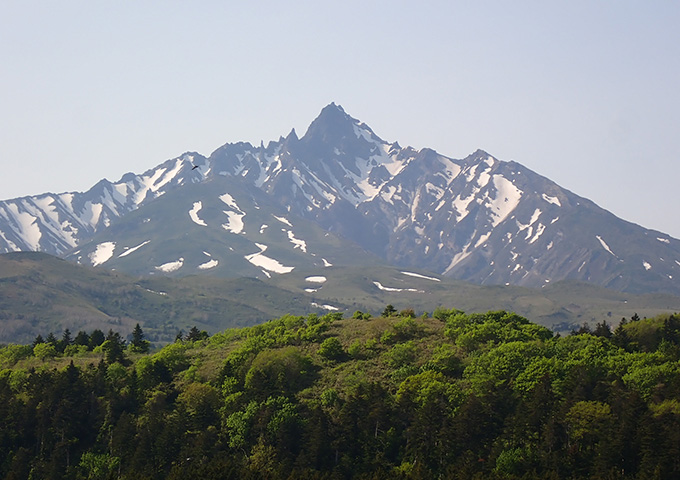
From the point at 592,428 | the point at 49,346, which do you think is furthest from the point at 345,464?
the point at 49,346

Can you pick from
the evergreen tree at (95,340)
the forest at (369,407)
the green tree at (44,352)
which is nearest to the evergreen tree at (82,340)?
the evergreen tree at (95,340)

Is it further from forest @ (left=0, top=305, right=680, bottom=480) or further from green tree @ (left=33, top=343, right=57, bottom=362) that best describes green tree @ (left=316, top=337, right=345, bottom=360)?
green tree @ (left=33, top=343, right=57, bottom=362)

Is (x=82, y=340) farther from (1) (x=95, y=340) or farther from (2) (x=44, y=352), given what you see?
(2) (x=44, y=352)

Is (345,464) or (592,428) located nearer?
(592,428)

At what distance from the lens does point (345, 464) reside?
122 meters

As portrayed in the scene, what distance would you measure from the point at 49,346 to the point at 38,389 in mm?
34342

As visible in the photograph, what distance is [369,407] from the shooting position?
12788cm

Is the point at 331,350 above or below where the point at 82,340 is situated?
above

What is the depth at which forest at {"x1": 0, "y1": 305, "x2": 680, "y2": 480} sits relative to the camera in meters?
113

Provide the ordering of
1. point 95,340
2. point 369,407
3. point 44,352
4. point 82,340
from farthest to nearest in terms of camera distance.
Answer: point 82,340 < point 95,340 < point 44,352 < point 369,407

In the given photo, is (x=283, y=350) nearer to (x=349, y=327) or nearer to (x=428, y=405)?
(x=349, y=327)

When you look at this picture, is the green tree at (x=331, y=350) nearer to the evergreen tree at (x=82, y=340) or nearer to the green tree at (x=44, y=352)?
the green tree at (x=44, y=352)

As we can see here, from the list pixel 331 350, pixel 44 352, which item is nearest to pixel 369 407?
pixel 331 350

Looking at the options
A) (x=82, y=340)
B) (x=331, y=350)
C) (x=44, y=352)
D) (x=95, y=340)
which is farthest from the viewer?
(x=82, y=340)
